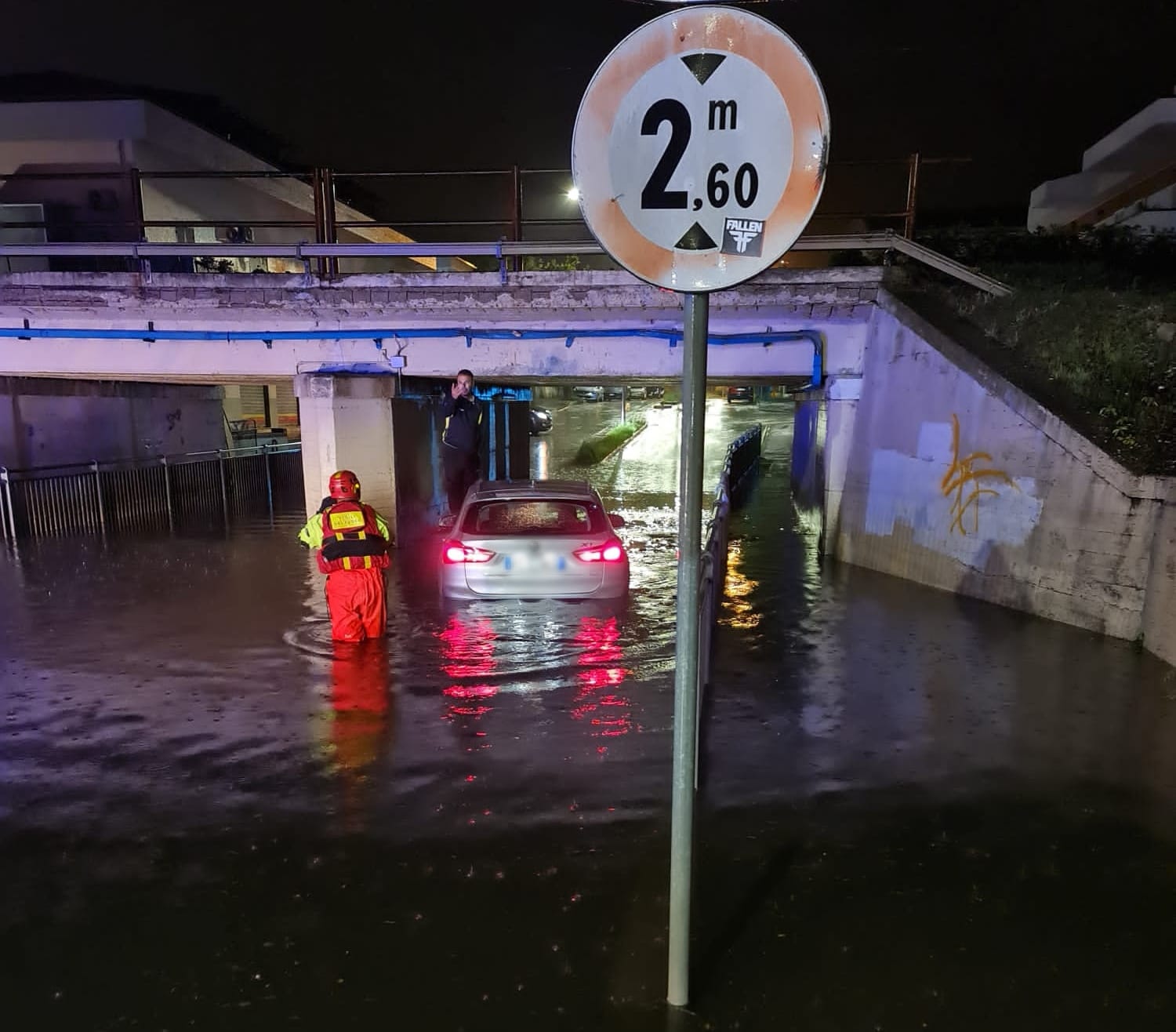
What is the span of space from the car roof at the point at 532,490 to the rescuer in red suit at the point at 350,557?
1.12m

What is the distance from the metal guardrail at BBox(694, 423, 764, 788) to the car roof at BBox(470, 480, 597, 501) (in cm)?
127

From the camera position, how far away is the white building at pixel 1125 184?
504 inches

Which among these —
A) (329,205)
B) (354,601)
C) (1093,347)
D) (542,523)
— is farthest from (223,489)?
(1093,347)

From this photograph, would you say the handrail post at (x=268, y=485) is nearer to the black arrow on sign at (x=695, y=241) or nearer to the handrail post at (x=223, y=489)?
the handrail post at (x=223, y=489)

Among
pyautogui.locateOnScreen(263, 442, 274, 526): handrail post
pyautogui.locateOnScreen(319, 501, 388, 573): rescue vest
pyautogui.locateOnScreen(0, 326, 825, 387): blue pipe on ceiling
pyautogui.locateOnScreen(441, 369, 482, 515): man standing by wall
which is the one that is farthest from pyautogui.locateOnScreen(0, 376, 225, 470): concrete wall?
pyautogui.locateOnScreen(319, 501, 388, 573): rescue vest

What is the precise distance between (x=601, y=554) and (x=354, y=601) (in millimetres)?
2184

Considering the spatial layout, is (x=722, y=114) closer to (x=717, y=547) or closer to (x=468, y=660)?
→ (x=468, y=660)

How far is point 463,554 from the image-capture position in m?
7.05

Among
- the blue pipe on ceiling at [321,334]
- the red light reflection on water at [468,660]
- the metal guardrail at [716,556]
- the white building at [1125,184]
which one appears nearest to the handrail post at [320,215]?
the blue pipe on ceiling at [321,334]

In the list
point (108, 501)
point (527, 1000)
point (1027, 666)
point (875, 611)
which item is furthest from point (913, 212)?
point (108, 501)

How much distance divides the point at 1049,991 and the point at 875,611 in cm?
507

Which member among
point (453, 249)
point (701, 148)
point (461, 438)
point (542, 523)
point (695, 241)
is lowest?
point (542, 523)

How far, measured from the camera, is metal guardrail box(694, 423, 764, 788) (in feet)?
16.7

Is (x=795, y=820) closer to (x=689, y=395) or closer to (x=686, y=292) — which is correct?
(x=689, y=395)
